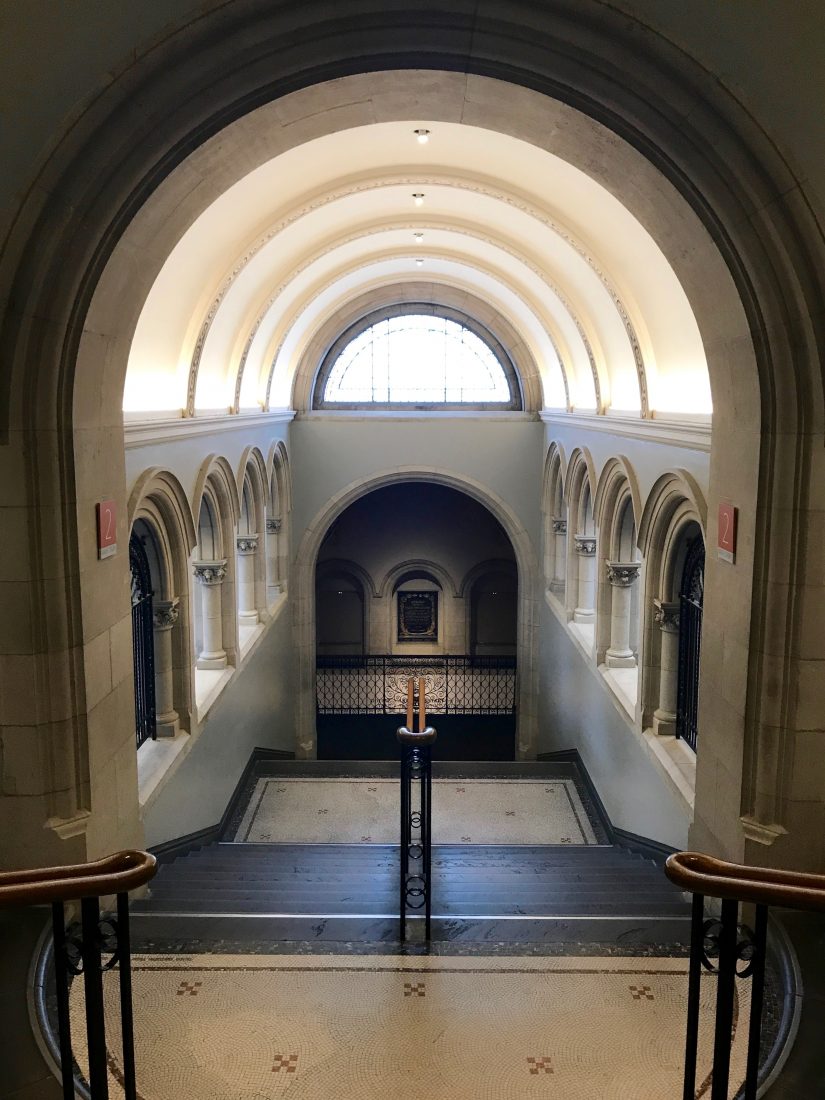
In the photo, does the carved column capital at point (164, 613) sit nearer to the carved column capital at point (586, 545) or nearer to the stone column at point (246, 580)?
the stone column at point (246, 580)

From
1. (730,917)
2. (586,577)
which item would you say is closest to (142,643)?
(730,917)

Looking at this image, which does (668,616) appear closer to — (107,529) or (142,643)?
(142,643)

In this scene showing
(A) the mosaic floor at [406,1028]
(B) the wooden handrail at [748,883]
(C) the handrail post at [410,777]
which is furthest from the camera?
(C) the handrail post at [410,777]

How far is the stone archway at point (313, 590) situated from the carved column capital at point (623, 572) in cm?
413

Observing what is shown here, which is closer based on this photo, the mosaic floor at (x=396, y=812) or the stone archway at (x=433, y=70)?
the stone archway at (x=433, y=70)

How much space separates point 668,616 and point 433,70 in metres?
4.31

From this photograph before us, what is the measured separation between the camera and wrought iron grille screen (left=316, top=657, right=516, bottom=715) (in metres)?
14.6

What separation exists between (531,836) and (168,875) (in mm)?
3715

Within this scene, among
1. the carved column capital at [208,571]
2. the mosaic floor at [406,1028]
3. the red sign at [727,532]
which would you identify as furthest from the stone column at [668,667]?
the carved column capital at [208,571]

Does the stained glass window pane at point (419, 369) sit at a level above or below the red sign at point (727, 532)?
above

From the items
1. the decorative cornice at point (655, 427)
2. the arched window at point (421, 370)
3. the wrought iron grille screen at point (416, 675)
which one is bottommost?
the wrought iron grille screen at point (416, 675)

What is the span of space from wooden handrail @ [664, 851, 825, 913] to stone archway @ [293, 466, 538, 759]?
10.3 m

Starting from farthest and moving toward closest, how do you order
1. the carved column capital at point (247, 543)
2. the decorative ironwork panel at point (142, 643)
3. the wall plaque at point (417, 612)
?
1. the wall plaque at point (417, 612)
2. the carved column capital at point (247, 543)
3. the decorative ironwork panel at point (142, 643)

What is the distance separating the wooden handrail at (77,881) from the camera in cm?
234
